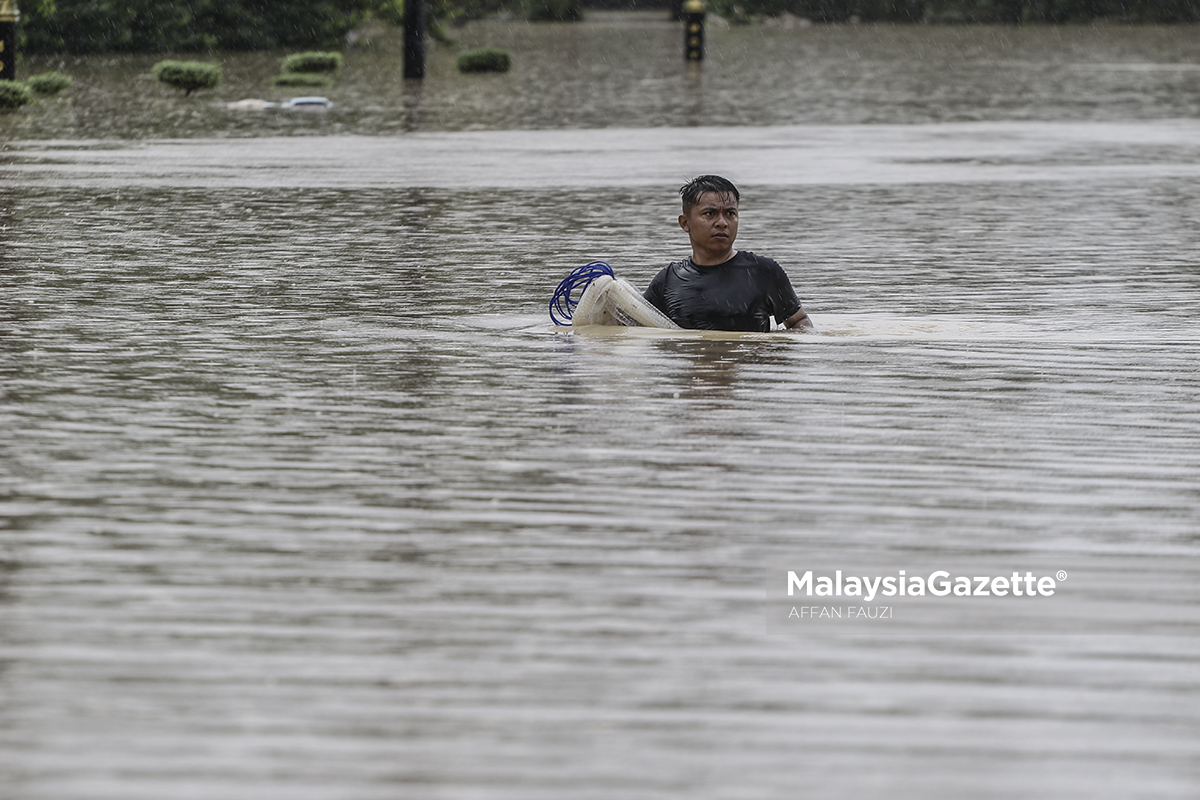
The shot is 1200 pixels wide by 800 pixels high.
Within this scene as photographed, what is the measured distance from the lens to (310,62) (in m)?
36.2

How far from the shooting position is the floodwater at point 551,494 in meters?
4.48

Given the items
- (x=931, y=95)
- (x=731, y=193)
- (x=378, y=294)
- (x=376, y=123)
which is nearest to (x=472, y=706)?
(x=731, y=193)

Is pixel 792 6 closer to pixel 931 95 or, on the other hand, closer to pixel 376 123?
pixel 931 95

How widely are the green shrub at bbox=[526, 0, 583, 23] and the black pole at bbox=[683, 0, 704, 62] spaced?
27.5 metres

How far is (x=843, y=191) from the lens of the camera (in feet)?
60.7

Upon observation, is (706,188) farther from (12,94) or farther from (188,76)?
(188,76)

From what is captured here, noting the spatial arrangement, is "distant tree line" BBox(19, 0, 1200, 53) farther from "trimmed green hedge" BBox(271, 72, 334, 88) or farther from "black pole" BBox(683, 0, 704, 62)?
"black pole" BBox(683, 0, 704, 62)

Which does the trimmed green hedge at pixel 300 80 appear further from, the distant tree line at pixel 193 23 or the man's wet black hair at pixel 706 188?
the man's wet black hair at pixel 706 188

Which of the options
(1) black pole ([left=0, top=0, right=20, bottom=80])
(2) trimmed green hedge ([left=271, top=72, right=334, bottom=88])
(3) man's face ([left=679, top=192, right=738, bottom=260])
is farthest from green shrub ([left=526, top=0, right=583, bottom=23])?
(3) man's face ([left=679, top=192, right=738, bottom=260])

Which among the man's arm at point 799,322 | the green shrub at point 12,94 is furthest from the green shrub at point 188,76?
the man's arm at point 799,322

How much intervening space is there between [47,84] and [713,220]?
857 inches

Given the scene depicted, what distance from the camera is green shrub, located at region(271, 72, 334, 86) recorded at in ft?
110

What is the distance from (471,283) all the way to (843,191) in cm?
676

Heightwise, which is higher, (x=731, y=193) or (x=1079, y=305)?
(x=731, y=193)
